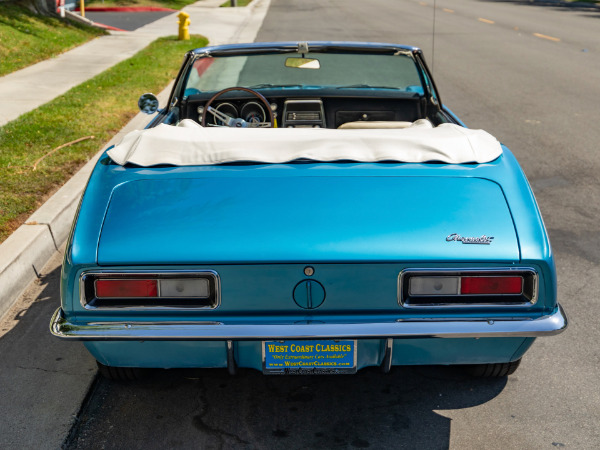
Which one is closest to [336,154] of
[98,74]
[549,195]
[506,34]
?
[549,195]

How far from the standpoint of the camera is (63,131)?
27.8 ft

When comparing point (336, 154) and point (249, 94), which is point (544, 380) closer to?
point (336, 154)

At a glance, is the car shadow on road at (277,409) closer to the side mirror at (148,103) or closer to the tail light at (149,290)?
the tail light at (149,290)

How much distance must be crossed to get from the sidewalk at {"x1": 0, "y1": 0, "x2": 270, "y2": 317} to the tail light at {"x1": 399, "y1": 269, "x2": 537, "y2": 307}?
2.68 meters

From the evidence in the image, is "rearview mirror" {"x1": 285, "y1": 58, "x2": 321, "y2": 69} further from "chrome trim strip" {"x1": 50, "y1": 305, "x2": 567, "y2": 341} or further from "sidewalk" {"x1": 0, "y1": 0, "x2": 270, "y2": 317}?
"chrome trim strip" {"x1": 50, "y1": 305, "x2": 567, "y2": 341}

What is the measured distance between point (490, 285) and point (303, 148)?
3.60 ft

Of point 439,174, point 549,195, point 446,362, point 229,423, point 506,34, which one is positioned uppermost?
point 439,174

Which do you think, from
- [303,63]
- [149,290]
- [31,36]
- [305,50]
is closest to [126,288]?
[149,290]

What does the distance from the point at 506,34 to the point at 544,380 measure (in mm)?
18874

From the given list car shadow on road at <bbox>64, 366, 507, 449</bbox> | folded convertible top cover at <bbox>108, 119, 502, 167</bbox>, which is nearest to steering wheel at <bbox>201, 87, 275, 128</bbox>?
folded convertible top cover at <bbox>108, 119, 502, 167</bbox>

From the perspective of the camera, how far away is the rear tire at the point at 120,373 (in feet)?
11.8

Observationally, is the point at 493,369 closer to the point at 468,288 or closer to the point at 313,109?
the point at 468,288

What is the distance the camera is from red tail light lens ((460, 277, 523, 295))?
3045 millimetres

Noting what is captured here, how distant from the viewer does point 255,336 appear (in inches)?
117
